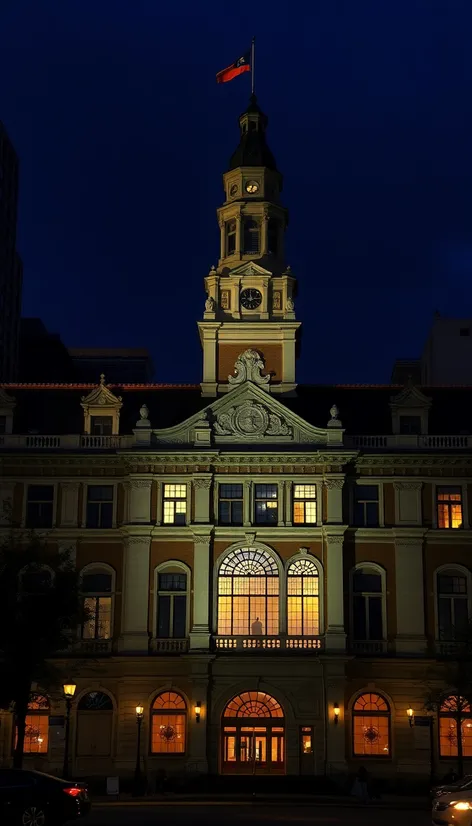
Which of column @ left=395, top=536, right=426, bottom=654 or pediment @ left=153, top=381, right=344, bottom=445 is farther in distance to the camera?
pediment @ left=153, top=381, right=344, bottom=445

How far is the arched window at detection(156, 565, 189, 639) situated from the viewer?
6012 centimetres

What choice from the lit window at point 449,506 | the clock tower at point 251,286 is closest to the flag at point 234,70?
the clock tower at point 251,286

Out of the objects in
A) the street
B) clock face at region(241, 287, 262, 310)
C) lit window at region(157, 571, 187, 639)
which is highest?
clock face at region(241, 287, 262, 310)

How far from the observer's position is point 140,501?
61156mm

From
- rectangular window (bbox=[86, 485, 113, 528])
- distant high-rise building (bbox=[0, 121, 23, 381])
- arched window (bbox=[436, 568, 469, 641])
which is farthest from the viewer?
distant high-rise building (bbox=[0, 121, 23, 381])

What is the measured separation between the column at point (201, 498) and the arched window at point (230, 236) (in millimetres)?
15951

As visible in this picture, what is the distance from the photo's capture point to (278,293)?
6844cm

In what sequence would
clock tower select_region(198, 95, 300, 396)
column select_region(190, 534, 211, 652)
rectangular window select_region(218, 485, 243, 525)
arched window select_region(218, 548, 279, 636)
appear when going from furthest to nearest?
clock tower select_region(198, 95, 300, 396) < rectangular window select_region(218, 485, 243, 525) < arched window select_region(218, 548, 279, 636) < column select_region(190, 534, 211, 652)

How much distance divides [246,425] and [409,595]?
1184cm

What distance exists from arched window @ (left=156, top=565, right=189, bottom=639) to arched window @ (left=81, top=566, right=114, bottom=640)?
2555mm

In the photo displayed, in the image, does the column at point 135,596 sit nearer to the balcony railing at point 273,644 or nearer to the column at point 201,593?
the column at point 201,593

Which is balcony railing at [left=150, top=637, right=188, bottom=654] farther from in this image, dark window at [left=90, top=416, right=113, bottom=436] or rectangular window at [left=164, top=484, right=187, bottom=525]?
dark window at [left=90, top=416, right=113, bottom=436]

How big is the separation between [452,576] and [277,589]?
29.2 ft

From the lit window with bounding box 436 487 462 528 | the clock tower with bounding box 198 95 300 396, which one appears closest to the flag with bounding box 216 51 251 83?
the clock tower with bounding box 198 95 300 396
